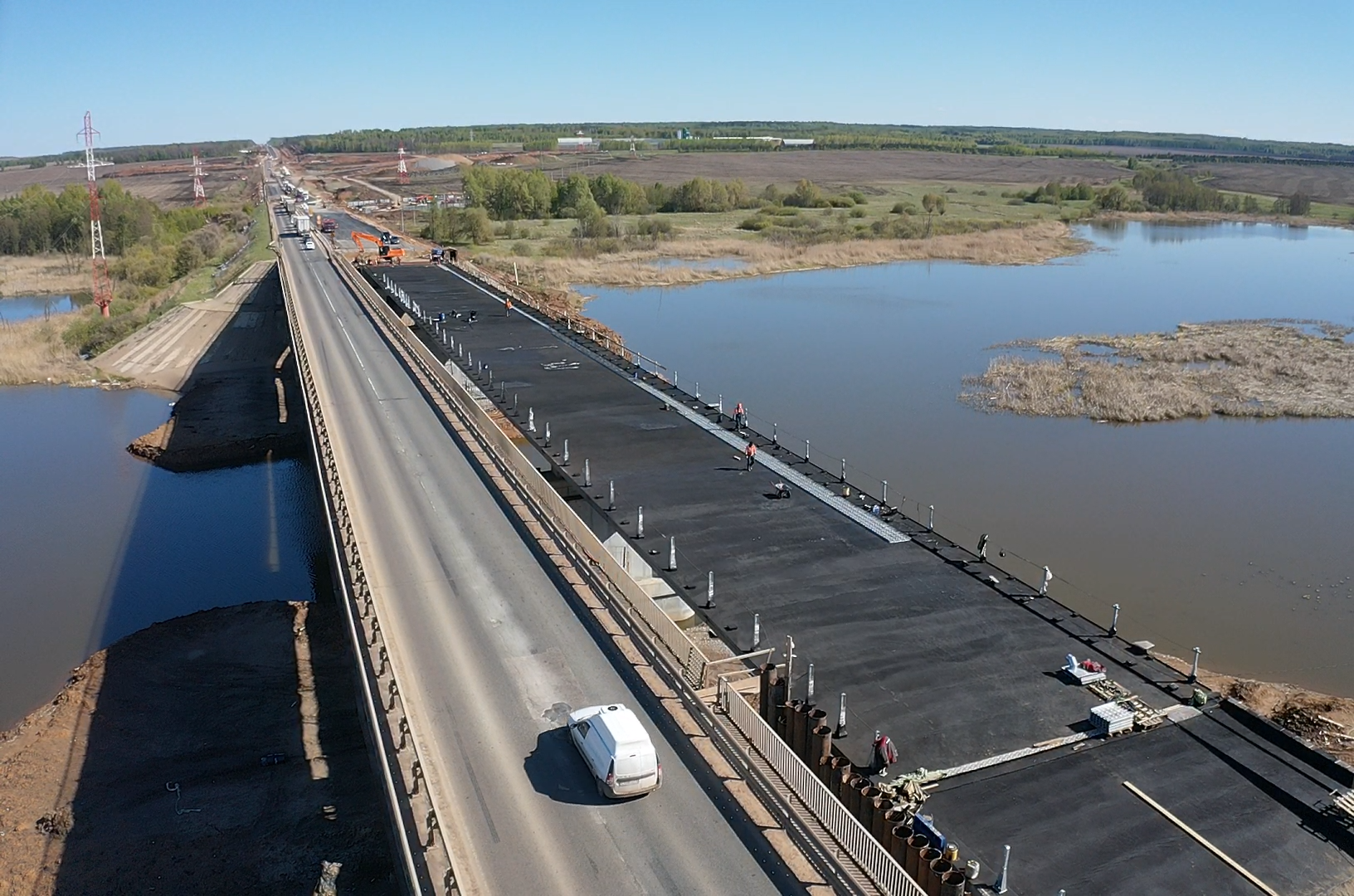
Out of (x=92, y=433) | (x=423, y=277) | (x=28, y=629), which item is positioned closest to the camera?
(x=28, y=629)

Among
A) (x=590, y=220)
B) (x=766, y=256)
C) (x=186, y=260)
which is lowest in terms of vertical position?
(x=186, y=260)

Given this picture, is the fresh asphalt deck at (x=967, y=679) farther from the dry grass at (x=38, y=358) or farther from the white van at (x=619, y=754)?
the dry grass at (x=38, y=358)

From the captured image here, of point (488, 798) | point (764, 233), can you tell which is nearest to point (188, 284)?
point (764, 233)

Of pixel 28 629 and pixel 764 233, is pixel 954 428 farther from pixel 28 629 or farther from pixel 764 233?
pixel 764 233

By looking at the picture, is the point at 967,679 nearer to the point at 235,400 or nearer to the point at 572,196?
the point at 235,400

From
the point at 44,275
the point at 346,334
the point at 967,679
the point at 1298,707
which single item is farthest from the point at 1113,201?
the point at 967,679

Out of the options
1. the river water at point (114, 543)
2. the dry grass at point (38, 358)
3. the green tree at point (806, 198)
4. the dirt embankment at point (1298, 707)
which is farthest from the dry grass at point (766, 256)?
the dirt embankment at point (1298, 707)

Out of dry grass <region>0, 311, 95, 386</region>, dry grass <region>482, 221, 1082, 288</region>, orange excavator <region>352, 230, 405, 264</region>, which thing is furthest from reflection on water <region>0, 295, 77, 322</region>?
dry grass <region>482, 221, 1082, 288</region>
